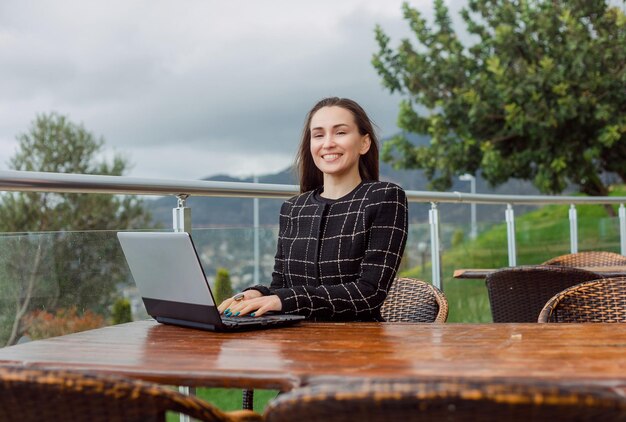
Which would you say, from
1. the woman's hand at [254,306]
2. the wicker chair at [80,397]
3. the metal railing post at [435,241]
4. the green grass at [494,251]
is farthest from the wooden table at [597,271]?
the wicker chair at [80,397]

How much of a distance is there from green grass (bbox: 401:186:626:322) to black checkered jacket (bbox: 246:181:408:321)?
1.91 m

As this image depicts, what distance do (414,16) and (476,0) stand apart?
1.68 meters

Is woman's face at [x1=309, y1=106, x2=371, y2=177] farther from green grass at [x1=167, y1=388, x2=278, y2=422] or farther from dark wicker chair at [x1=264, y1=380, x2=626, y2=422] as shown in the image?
dark wicker chair at [x1=264, y1=380, x2=626, y2=422]

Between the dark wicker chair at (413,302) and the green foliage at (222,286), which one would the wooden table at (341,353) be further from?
the green foliage at (222,286)

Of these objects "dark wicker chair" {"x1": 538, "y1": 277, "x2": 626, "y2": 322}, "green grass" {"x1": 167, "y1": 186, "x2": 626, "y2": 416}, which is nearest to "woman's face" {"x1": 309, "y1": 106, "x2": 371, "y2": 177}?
"dark wicker chair" {"x1": 538, "y1": 277, "x2": 626, "y2": 322}

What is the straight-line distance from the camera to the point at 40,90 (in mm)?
63031

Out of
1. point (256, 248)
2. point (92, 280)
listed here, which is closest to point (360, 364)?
point (92, 280)

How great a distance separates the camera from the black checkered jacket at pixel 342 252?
2.40 m

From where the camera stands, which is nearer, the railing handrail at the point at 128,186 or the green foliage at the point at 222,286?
the railing handrail at the point at 128,186

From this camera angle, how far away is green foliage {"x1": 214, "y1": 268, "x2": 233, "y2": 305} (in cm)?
333

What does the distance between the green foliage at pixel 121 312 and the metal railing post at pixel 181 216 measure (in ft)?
1.03

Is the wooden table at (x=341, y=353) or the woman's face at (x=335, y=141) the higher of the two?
the woman's face at (x=335, y=141)

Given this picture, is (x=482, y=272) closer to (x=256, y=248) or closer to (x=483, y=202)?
(x=256, y=248)

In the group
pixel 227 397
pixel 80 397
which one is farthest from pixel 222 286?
pixel 80 397
